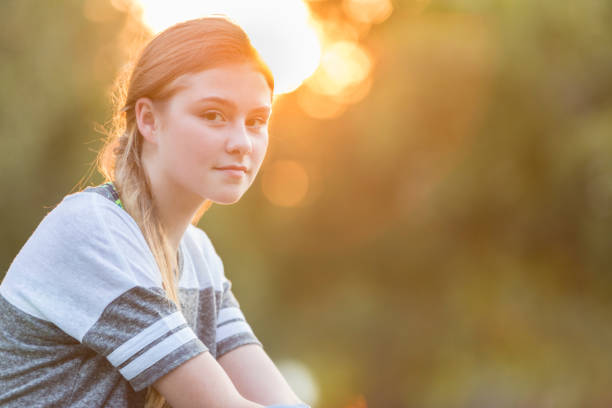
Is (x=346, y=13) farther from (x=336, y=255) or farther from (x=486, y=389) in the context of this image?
(x=486, y=389)

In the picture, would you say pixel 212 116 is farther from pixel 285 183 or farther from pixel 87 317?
pixel 285 183

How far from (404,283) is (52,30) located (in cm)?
513

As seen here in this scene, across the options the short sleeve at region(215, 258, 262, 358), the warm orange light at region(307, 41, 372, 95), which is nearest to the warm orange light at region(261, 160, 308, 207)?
the warm orange light at region(307, 41, 372, 95)

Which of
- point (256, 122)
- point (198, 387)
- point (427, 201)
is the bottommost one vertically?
point (198, 387)

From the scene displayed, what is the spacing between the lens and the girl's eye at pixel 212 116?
44.7 inches

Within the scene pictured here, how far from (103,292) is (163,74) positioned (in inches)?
15.6

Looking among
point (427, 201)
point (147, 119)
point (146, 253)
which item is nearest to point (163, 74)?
point (147, 119)

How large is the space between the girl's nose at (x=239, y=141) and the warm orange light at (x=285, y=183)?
7.12m

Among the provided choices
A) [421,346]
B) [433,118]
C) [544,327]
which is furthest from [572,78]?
[421,346]

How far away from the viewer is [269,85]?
1216 mm

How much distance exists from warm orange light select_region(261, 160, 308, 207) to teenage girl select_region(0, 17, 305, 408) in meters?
7.01

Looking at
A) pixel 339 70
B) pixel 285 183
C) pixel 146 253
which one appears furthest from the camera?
pixel 285 183

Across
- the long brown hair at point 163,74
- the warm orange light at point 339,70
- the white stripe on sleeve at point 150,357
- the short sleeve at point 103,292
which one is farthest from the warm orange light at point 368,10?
the white stripe on sleeve at point 150,357

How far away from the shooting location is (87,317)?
0.98 m
